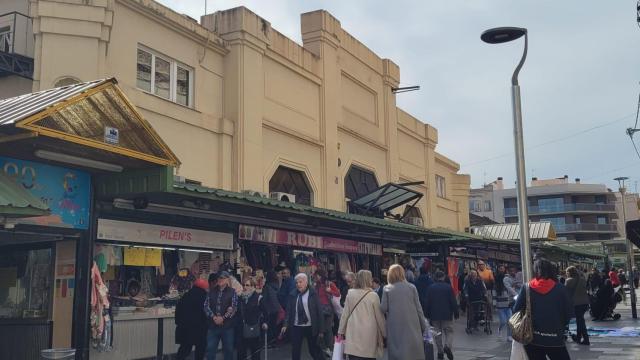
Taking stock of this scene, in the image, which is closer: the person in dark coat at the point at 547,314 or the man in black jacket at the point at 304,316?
the person in dark coat at the point at 547,314

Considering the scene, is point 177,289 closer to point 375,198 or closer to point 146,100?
point 146,100

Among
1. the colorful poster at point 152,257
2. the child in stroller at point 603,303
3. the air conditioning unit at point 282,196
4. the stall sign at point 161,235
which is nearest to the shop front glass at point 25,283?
the stall sign at point 161,235

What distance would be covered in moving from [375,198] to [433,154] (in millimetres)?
10320

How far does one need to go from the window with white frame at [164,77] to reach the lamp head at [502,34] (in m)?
8.85

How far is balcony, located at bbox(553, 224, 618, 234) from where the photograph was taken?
3653 inches

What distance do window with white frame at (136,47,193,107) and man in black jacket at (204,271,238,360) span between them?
652 centimetres

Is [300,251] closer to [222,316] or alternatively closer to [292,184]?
[292,184]

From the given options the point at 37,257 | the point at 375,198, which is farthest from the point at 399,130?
the point at 37,257

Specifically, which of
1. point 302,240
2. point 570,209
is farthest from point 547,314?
point 570,209

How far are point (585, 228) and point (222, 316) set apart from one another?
9232cm

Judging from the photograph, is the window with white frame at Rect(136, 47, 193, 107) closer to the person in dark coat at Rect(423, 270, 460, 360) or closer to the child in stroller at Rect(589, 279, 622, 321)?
the person in dark coat at Rect(423, 270, 460, 360)

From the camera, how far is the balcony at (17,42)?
1340 cm

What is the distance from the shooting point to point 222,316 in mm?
10680

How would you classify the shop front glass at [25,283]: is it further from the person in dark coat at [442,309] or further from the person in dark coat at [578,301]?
the person in dark coat at [578,301]
